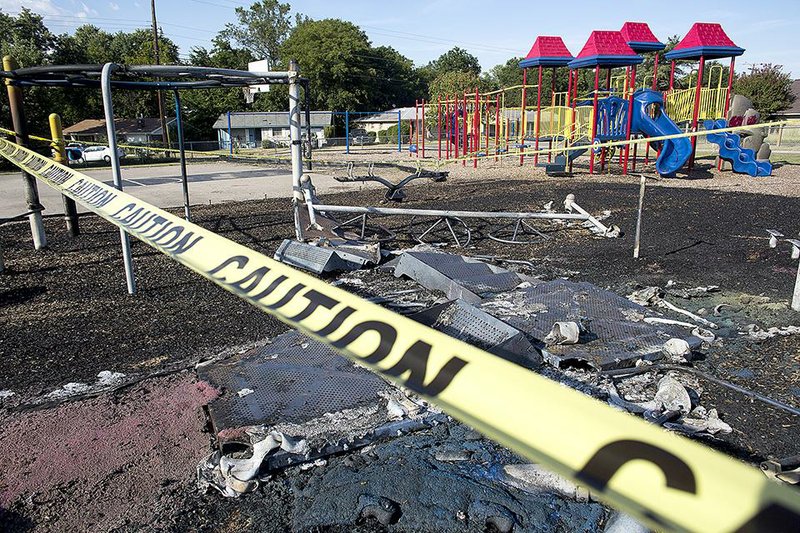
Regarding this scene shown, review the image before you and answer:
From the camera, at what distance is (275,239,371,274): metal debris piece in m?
6.35

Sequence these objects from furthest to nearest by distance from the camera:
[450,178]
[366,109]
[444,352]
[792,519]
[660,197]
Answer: [366,109] < [450,178] < [660,197] < [444,352] < [792,519]

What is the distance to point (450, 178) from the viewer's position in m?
18.6

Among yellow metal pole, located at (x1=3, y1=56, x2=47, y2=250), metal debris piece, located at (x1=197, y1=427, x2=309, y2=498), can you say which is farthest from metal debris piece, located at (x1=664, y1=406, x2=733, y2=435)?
yellow metal pole, located at (x1=3, y1=56, x2=47, y2=250)

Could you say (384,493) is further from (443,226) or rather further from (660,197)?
(660,197)

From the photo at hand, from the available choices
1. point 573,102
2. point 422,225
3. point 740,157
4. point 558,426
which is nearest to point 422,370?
point 558,426

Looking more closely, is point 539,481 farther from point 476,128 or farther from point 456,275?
point 476,128

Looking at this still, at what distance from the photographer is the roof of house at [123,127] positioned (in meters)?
54.3

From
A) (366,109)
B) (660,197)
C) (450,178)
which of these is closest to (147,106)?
(366,109)

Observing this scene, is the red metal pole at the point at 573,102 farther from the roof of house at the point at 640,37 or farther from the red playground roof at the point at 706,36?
the red playground roof at the point at 706,36

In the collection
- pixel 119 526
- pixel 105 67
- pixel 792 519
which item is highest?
pixel 105 67

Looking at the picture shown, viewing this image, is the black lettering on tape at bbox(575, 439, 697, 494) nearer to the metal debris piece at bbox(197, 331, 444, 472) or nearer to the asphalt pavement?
the metal debris piece at bbox(197, 331, 444, 472)

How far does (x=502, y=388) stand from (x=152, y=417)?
293cm

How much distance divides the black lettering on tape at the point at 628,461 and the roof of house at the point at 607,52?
61.7 feet

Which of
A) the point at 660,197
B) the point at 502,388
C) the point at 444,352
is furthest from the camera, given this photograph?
the point at 660,197
